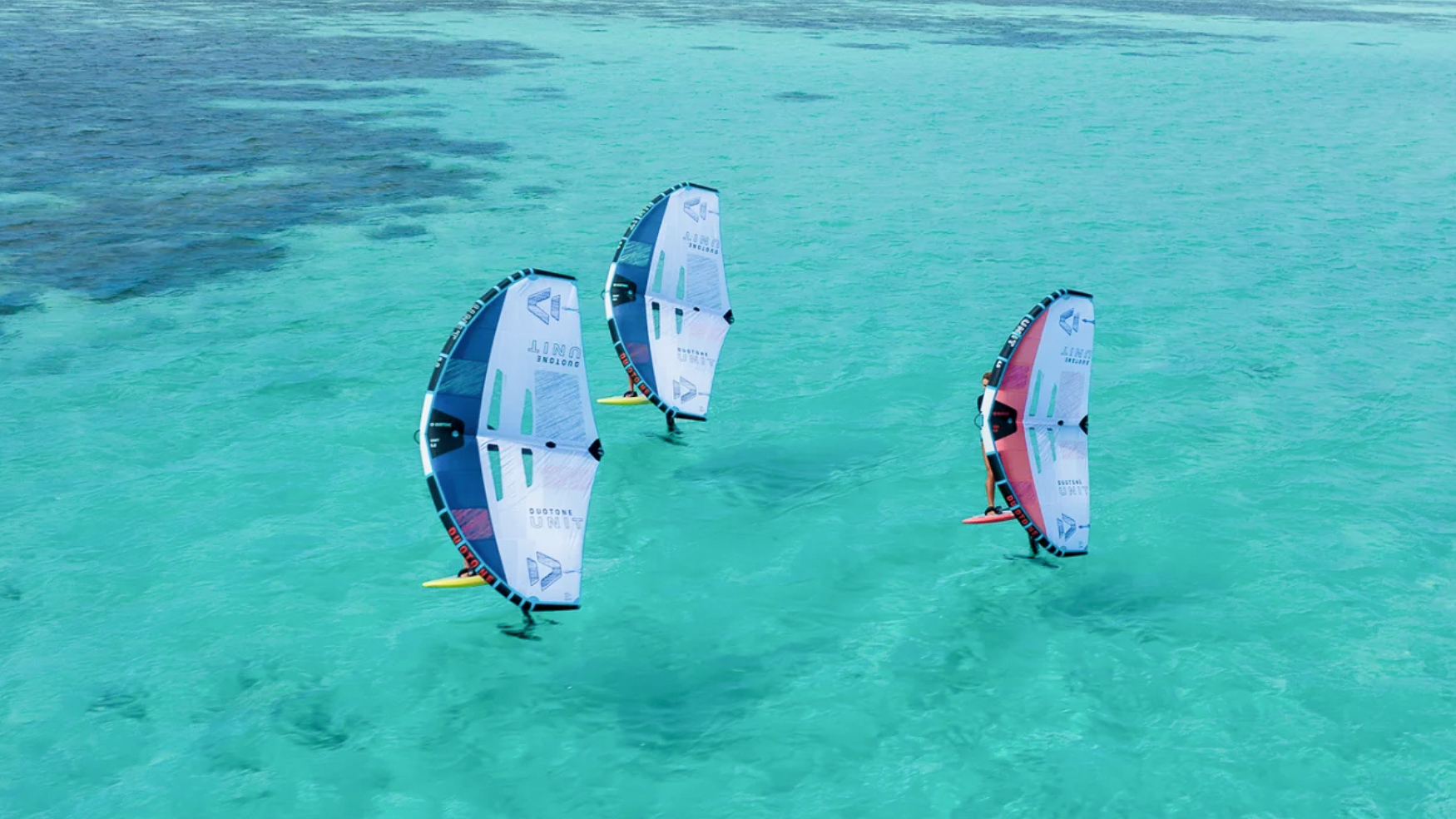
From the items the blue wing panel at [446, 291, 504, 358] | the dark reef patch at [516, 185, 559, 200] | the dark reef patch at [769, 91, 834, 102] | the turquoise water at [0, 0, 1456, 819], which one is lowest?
the turquoise water at [0, 0, 1456, 819]

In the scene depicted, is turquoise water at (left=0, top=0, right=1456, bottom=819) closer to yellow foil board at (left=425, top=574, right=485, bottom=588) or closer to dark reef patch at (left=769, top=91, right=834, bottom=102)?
yellow foil board at (left=425, top=574, right=485, bottom=588)

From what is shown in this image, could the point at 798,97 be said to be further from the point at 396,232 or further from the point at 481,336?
the point at 481,336

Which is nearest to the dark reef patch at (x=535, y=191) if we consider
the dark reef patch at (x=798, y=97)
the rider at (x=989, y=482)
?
the dark reef patch at (x=798, y=97)

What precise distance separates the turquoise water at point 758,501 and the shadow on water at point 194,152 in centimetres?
39

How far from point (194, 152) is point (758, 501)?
42022 mm

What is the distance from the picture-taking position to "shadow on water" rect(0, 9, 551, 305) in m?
41.9

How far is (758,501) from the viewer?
1019 inches

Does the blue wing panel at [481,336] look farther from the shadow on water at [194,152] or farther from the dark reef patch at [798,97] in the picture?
the dark reef patch at [798,97]

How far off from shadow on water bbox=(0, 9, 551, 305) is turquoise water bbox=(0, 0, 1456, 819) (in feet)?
1.30

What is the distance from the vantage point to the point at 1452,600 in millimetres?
22000

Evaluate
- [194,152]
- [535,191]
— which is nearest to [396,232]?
[535,191]

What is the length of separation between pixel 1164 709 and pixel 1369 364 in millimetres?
18385

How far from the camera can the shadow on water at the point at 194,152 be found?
138 feet

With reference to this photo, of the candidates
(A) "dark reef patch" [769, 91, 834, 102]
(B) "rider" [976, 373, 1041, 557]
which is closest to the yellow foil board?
(B) "rider" [976, 373, 1041, 557]
